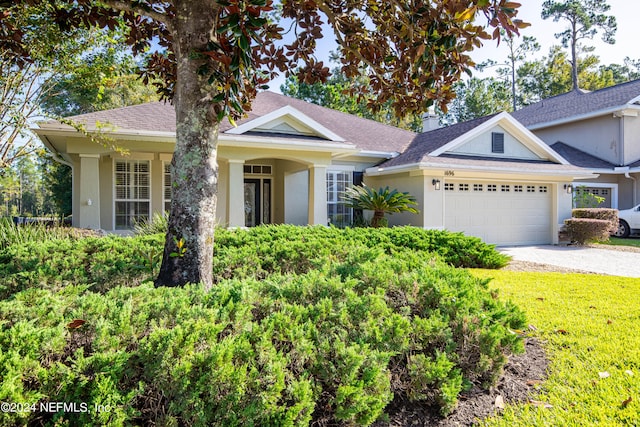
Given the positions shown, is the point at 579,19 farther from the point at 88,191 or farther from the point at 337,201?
the point at 88,191

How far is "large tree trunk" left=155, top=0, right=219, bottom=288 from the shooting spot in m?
4.00

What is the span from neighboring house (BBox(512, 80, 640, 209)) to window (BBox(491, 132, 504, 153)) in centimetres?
607

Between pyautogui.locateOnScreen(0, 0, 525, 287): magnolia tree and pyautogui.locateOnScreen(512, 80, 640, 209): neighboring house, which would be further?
pyautogui.locateOnScreen(512, 80, 640, 209): neighboring house

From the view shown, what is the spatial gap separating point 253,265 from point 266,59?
9.14ft

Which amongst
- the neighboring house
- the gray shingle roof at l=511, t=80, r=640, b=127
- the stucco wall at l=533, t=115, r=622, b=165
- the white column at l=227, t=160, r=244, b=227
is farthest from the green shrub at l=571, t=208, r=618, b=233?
the white column at l=227, t=160, r=244, b=227

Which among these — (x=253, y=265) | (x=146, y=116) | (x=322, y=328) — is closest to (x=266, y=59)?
(x=253, y=265)

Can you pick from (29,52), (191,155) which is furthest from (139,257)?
(29,52)

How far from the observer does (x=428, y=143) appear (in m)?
15.0

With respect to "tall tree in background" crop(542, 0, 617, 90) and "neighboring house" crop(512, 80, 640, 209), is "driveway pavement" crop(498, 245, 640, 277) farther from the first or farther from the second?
"tall tree in background" crop(542, 0, 617, 90)

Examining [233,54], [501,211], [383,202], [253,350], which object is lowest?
[253,350]

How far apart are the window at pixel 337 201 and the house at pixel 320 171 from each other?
0.12ft

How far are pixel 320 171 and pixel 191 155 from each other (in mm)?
8223

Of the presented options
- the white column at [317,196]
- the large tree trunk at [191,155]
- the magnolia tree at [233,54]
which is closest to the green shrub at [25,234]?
the magnolia tree at [233,54]

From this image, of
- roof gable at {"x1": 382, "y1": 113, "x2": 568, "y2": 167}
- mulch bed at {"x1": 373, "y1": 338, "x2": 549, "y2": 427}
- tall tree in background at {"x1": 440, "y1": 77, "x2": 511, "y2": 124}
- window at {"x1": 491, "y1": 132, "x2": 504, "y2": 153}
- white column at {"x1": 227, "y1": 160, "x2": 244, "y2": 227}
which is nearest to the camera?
mulch bed at {"x1": 373, "y1": 338, "x2": 549, "y2": 427}
